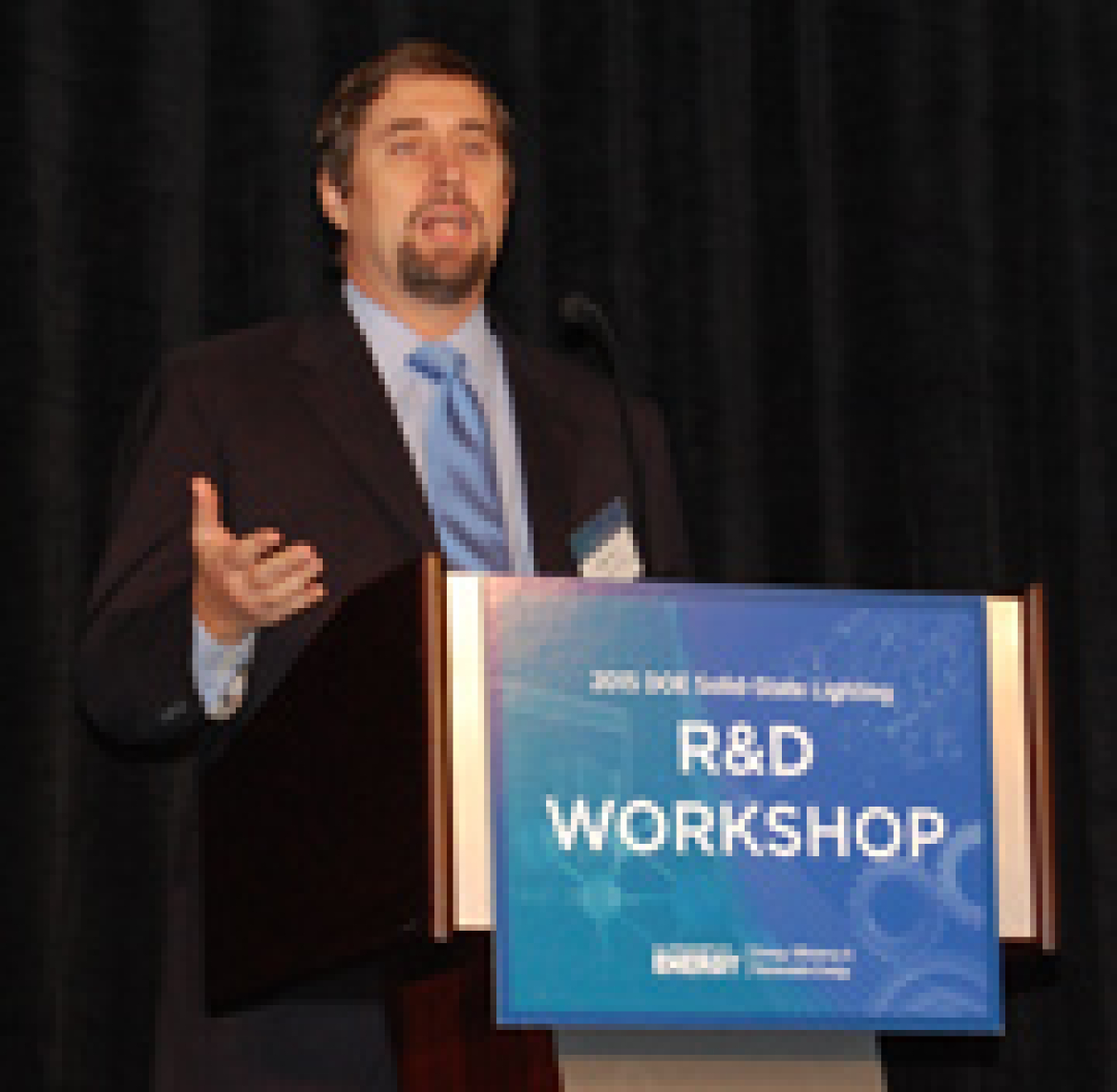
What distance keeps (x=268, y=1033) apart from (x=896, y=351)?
2.02 metres

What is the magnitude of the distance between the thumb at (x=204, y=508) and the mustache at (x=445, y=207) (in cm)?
62

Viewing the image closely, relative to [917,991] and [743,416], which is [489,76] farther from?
[917,991]

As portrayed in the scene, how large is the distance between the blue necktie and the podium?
37 centimetres

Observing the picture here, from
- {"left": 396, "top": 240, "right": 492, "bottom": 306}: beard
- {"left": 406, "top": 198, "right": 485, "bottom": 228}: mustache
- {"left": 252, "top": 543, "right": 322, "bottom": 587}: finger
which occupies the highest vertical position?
{"left": 406, "top": 198, "right": 485, "bottom": 228}: mustache

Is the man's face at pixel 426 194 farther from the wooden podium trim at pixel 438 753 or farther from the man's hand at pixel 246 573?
the wooden podium trim at pixel 438 753

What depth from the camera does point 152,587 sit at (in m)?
2.78

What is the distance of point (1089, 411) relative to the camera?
440 centimetres

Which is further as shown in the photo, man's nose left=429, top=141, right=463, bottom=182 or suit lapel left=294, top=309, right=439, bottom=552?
man's nose left=429, top=141, right=463, bottom=182

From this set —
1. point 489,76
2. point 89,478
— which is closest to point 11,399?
point 89,478

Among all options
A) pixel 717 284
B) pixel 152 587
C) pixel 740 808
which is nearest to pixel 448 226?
pixel 152 587

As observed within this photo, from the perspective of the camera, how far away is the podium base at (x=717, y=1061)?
2.21 m

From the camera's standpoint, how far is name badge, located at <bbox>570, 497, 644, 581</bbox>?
243 centimetres

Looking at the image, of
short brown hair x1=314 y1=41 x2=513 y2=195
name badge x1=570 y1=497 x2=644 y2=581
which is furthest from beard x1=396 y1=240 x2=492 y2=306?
name badge x1=570 y1=497 x2=644 y2=581

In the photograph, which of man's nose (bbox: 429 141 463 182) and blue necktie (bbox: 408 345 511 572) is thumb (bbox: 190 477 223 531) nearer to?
blue necktie (bbox: 408 345 511 572)
